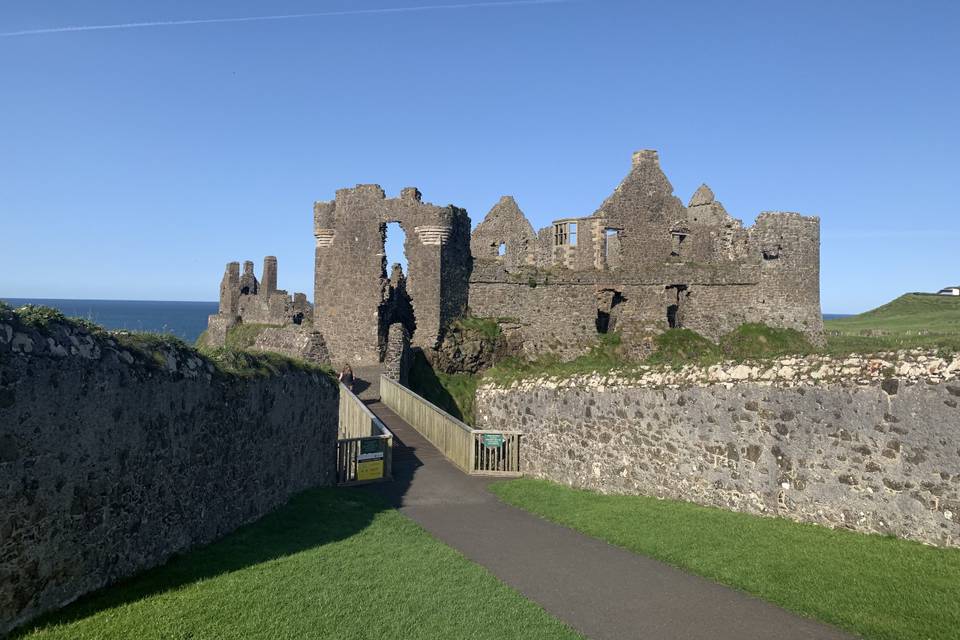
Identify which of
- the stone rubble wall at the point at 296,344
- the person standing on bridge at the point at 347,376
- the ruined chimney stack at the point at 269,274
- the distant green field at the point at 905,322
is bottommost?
the person standing on bridge at the point at 347,376

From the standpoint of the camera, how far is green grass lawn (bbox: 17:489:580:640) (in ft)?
22.2

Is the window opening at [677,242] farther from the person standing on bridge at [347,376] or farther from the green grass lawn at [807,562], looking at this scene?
the green grass lawn at [807,562]

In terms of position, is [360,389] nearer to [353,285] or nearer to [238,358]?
[353,285]

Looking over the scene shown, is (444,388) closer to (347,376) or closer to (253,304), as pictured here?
A: (347,376)

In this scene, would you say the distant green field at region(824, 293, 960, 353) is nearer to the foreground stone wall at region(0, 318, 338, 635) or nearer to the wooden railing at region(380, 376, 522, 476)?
the wooden railing at region(380, 376, 522, 476)

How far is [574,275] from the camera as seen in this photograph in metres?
34.3

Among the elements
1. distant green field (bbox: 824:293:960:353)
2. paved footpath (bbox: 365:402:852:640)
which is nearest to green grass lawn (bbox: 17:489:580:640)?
paved footpath (bbox: 365:402:852:640)

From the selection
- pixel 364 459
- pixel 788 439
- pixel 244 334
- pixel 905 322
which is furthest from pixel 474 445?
pixel 905 322

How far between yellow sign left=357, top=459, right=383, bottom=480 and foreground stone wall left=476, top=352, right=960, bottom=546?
4040 mm

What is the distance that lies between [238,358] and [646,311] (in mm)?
26654

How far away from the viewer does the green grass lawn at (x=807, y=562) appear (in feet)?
24.2

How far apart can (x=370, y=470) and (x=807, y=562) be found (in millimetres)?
9640

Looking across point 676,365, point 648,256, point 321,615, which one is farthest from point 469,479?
point 648,256

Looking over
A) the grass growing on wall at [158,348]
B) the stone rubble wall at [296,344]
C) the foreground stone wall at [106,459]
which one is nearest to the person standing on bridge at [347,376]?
the stone rubble wall at [296,344]
